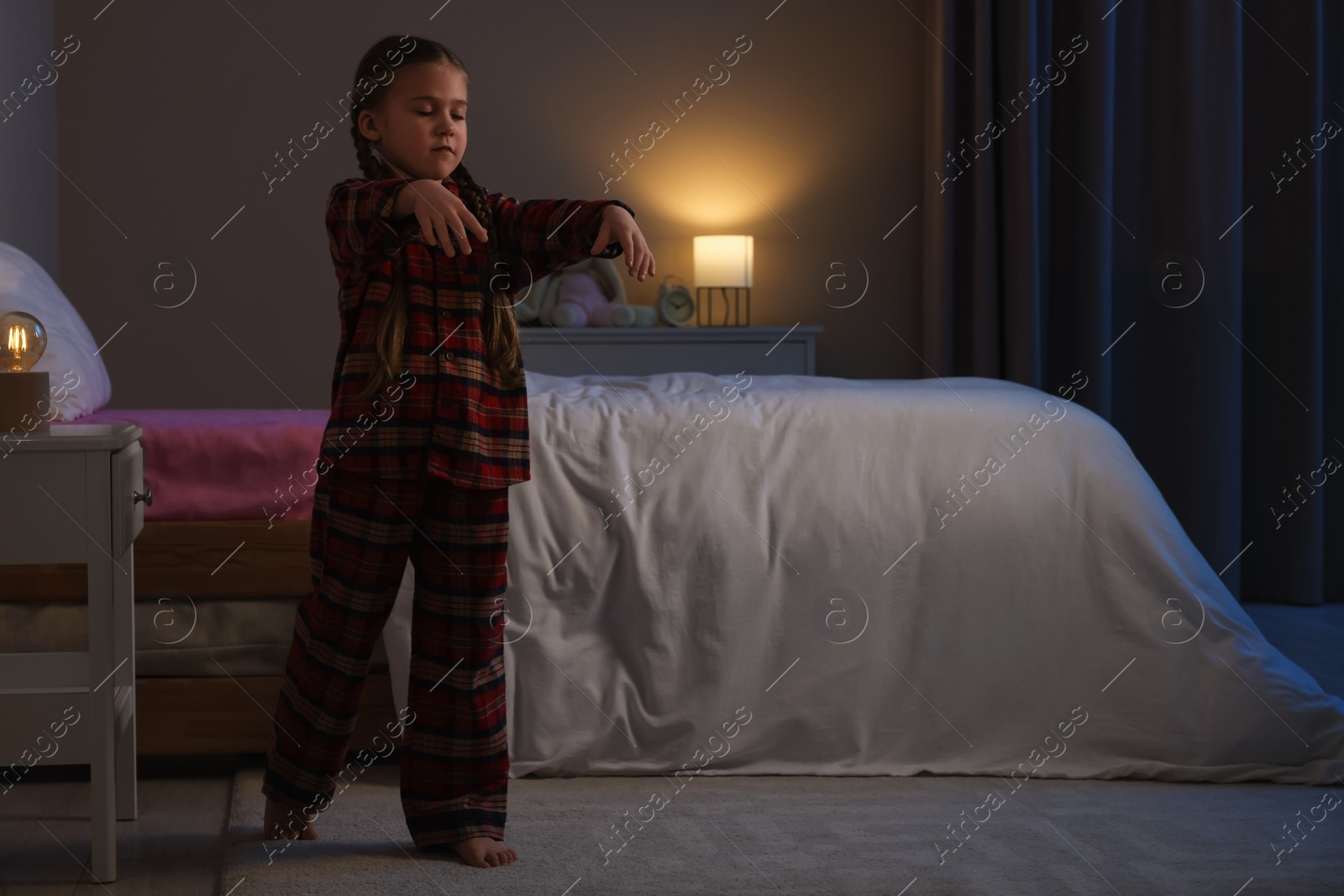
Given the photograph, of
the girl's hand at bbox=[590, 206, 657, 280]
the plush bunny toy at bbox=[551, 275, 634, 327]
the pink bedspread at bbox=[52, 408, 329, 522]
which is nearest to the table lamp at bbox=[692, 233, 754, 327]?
the plush bunny toy at bbox=[551, 275, 634, 327]

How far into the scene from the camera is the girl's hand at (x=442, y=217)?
1.27m

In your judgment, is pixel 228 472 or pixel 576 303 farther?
pixel 576 303

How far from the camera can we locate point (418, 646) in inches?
59.2

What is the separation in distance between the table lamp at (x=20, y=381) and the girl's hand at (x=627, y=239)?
2.31ft

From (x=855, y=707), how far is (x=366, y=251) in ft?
3.48

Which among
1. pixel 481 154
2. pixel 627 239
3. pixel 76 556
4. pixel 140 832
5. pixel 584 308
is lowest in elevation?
pixel 140 832

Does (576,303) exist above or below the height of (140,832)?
above

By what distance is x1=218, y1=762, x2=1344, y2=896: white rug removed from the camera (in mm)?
1473

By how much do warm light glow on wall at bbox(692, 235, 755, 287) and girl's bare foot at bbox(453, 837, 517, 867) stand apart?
2991mm

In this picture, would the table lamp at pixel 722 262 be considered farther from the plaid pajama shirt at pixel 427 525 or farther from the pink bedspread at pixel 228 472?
the plaid pajama shirt at pixel 427 525

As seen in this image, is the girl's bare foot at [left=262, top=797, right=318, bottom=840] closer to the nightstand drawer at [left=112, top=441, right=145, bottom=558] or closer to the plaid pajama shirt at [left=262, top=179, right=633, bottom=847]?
the plaid pajama shirt at [left=262, top=179, right=633, bottom=847]

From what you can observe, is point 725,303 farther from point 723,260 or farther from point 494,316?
point 494,316

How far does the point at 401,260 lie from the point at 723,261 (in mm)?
2914

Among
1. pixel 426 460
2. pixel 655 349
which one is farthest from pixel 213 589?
pixel 655 349
